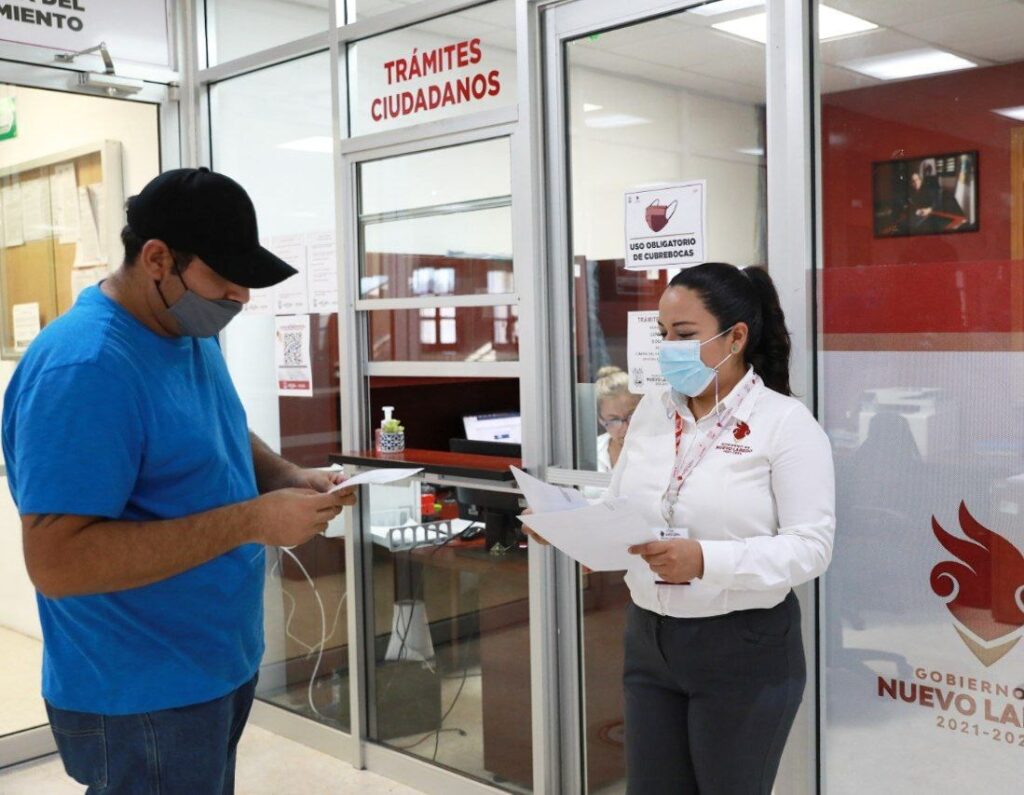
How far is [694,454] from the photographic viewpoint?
1992 mm

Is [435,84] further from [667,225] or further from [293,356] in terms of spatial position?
[293,356]

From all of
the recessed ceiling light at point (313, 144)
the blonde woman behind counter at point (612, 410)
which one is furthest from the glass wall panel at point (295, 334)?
the blonde woman behind counter at point (612, 410)

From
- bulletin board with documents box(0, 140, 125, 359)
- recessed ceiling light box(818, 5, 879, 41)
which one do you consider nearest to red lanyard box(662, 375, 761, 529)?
recessed ceiling light box(818, 5, 879, 41)

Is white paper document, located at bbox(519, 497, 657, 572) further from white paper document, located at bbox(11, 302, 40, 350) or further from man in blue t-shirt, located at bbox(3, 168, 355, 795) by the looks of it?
white paper document, located at bbox(11, 302, 40, 350)

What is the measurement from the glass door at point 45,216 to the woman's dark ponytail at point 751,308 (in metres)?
2.79

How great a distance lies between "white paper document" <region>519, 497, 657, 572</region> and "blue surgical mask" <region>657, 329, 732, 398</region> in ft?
1.15

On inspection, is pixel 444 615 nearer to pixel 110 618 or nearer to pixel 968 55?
pixel 110 618

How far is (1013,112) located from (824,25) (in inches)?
18.8

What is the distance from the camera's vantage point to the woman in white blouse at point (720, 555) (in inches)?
74.2

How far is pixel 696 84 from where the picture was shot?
8.52 feet

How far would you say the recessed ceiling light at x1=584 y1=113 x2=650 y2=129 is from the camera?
9.06ft

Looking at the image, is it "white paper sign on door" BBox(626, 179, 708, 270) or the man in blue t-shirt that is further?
"white paper sign on door" BBox(626, 179, 708, 270)

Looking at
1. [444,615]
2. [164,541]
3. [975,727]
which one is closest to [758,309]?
[975,727]

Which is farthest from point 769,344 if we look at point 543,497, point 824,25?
point 824,25
